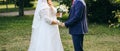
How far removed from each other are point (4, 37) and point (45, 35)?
21.7ft

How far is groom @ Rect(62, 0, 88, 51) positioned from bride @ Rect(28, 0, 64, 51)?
121 centimetres

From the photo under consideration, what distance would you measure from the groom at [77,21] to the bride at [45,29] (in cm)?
121

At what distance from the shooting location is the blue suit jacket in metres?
7.31

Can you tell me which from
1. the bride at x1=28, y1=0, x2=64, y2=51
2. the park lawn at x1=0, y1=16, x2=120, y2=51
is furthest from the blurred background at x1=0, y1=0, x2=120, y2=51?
the bride at x1=28, y1=0, x2=64, y2=51

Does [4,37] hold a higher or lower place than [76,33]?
lower

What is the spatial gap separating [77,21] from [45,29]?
5.59ft

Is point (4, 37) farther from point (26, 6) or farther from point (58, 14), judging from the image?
point (26, 6)

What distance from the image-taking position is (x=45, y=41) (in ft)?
29.7

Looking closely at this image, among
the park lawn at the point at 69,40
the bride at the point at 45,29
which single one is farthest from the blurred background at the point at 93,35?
the bride at the point at 45,29

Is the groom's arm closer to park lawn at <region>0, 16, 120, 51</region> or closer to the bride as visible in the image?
the bride

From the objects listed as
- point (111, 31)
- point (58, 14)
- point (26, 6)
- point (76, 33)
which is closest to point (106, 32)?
point (111, 31)

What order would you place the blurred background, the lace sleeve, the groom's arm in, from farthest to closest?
the blurred background, the lace sleeve, the groom's arm

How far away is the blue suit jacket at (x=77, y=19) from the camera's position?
7309 mm

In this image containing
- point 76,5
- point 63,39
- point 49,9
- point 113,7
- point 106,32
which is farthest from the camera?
point 113,7
